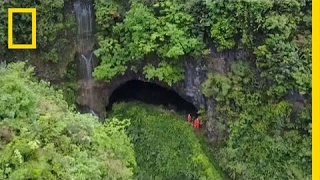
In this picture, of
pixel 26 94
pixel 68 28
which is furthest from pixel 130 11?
pixel 26 94

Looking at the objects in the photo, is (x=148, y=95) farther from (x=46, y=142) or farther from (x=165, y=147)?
(x=46, y=142)

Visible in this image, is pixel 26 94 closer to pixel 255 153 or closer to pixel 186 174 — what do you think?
pixel 186 174

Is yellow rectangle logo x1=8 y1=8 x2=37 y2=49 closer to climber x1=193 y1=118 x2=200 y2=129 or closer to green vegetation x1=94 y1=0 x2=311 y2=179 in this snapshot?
green vegetation x1=94 y1=0 x2=311 y2=179

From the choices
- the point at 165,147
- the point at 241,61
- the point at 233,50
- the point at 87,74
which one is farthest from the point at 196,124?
the point at 87,74

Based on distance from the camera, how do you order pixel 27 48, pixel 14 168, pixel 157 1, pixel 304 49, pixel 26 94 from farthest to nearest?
pixel 27 48 → pixel 157 1 → pixel 304 49 → pixel 26 94 → pixel 14 168

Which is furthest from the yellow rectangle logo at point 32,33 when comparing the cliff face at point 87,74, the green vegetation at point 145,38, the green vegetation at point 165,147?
the green vegetation at point 165,147

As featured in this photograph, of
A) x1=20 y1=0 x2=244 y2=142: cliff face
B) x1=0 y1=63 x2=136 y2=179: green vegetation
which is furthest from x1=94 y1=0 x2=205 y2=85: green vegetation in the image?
x1=0 y1=63 x2=136 y2=179: green vegetation
